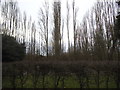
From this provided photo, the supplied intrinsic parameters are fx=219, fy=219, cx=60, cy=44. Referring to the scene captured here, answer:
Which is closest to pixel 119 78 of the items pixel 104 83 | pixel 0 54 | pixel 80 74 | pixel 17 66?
pixel 104 83

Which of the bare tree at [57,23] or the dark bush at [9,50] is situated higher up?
the bare tree at [57,23]

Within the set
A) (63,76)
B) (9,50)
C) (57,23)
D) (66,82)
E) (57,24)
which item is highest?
(57,23)

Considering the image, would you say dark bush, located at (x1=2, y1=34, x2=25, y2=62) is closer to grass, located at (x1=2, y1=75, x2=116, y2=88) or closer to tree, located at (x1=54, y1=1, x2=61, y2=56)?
grass, located at (x1=2, y1=75, x2=116, y2=88)

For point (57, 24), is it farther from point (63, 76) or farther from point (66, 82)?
point (66, 82)

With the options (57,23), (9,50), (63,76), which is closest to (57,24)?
(57,23)

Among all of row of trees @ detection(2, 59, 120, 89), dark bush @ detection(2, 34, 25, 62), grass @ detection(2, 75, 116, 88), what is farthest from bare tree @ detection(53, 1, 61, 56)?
grass @ detection(2, 75, 116, 88)

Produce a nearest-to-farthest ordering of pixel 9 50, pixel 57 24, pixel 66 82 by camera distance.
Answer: pixel 66 82, pixel 9 50, pixel 57 24

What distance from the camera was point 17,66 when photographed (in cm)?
1293

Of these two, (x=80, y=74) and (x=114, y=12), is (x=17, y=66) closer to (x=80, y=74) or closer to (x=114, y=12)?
(x=80, y=74)

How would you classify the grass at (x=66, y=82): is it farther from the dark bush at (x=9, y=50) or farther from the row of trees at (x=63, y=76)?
the dark bush at (x=9, y=50)

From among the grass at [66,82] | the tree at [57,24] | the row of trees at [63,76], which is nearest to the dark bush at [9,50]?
the row of trees at [63,76]

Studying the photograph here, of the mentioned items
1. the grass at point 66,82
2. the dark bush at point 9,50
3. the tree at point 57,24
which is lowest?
the grass at point 66,82

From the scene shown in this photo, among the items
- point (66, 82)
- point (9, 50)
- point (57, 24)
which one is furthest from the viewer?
point (57, 24)

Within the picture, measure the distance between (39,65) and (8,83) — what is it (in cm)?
207
